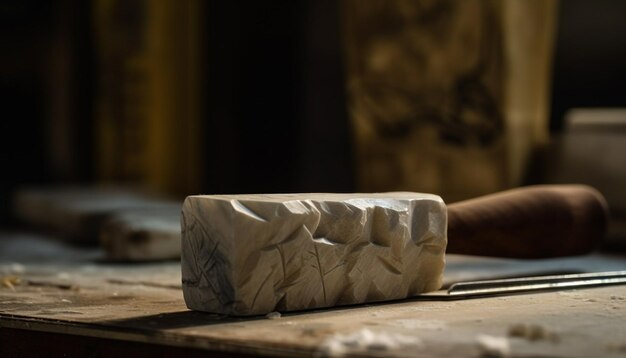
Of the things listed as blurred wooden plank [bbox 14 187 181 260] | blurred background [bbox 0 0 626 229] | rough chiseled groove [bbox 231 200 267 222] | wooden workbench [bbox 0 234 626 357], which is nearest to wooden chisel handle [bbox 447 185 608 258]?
wooden workbench [bbox 0 234 626 357]

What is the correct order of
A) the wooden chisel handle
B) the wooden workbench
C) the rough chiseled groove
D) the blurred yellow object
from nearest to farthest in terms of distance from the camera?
the wooden workbench → the rough chiseled groove → the wooden chisel handle → the blurred yellow object

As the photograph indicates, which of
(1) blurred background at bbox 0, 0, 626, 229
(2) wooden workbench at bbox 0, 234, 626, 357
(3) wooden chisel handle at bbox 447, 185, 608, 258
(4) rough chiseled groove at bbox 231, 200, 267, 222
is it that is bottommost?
(2) wooden workbench at bbox 0, 234, 626, 357

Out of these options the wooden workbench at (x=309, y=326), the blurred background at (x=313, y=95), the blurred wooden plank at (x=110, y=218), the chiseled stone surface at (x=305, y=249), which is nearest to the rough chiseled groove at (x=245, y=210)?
the chiseled stone surface at (x=305, y=249)

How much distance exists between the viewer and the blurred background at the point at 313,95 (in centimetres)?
429

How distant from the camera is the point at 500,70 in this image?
423 cm

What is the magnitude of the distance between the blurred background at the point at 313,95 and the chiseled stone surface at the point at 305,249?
69.4 inches

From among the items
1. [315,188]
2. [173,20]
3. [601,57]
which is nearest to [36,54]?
[173,20]

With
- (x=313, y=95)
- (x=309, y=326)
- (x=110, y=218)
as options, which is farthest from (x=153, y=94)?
(x=309, y=326)

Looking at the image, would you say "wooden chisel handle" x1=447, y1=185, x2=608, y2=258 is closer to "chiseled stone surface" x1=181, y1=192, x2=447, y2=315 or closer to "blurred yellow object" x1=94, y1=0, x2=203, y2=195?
"chiseled stone surface" x1=181, y1=192, x2=447, y2=315

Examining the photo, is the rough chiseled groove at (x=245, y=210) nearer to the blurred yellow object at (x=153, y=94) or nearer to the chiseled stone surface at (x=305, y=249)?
the chiseled stone surface at (x=305, y=249)

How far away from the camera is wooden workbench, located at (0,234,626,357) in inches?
77.3

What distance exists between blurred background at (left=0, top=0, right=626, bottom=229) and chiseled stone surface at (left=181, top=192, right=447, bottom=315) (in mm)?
1762

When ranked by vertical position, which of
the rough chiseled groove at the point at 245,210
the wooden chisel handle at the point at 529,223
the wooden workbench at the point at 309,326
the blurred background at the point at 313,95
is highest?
the blurred background at the point at 313,95

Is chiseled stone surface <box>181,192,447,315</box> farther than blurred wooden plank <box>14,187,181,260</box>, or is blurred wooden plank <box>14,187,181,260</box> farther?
blurred wooden plank <box>14,187,181,260</box>
